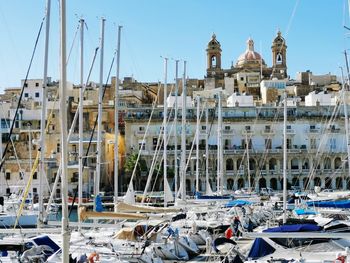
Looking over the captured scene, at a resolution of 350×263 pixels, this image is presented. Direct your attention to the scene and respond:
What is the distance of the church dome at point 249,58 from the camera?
9738 centimetres

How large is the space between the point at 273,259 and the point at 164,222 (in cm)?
668

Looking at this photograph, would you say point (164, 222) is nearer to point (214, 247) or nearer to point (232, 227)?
point (214, 247)

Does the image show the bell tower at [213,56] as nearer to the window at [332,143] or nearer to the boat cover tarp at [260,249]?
the window at [332,143]

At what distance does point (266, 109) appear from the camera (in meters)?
69.3

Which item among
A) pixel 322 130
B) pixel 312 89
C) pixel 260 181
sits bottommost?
pixel 260 181

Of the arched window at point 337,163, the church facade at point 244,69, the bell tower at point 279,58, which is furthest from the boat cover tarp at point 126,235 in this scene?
the bell tower at point 279,58

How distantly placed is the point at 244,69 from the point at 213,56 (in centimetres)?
547

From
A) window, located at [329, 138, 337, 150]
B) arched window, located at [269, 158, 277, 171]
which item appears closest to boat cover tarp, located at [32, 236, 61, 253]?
arched window, located at [269, 158, 277, 171]

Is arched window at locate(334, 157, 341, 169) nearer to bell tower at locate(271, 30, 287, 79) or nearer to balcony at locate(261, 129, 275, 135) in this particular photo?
balcony at locate(261, 129, 275, 135)

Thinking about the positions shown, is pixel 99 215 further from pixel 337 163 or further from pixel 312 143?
pixel 337 163

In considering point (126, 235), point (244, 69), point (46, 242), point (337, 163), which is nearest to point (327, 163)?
point (337, 163)

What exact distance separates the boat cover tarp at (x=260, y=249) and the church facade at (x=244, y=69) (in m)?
72.1

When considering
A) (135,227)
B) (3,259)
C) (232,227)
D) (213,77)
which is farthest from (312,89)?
(3,259)

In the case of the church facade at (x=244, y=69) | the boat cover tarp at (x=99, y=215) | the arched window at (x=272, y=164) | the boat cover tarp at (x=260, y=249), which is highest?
the church facade at (x=244, y=69)
